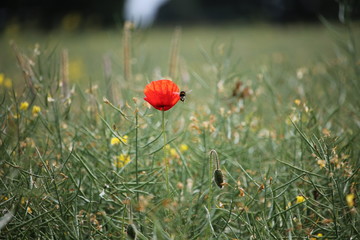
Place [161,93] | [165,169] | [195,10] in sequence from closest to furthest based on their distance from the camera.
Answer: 1. [161,93]
2. [165,169]
3. [195,10]

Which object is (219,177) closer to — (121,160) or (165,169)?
(165,169)

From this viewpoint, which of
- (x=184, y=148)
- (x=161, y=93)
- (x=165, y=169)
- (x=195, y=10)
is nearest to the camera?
(x=161, y=93)

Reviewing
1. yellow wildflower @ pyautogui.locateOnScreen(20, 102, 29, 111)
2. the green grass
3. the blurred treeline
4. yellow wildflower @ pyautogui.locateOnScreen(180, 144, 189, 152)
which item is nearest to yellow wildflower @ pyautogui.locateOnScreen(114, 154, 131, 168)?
the green grass

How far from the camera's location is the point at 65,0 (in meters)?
12.7

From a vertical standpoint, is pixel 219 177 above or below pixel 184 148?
above

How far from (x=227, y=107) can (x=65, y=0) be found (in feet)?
41.3

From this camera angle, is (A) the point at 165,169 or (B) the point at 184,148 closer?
(A) the point at 165,169

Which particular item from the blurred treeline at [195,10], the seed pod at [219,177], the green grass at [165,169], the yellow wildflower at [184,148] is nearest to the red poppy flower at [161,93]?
the green grass at [165,169]

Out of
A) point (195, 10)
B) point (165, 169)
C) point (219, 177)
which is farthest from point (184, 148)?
point (195, 10)

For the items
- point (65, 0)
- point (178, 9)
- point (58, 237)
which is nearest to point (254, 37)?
point (58, 237)

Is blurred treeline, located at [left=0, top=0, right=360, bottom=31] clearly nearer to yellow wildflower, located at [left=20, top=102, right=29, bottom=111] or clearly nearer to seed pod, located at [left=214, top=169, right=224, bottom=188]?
yellow wildflower, located at [left=20, top=102, right=29, bottom=111]

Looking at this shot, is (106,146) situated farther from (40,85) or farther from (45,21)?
(45,21)

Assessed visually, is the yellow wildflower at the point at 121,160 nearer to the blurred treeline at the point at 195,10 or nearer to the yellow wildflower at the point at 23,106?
the yellow wildflower at the point at 23,106

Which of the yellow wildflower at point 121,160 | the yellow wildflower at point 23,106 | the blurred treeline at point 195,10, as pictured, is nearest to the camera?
the yellow wildflower at point 121,160
